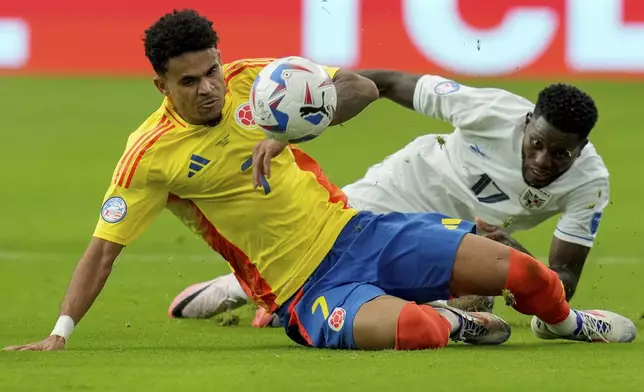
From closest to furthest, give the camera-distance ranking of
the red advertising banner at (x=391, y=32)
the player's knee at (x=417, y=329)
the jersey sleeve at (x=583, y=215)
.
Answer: the player's knee at (x=417, y=329) < the jersey sleeve at (x=583, y=215) < the red advertising banner at (x=391, y=32)

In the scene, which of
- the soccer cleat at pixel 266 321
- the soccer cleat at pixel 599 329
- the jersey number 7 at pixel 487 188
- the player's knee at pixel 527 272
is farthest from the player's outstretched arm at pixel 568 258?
the soccer cleat at pixel 266 321

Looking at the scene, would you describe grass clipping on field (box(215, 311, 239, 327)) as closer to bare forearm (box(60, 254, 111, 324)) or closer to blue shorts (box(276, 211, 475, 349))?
blue shorts (box(276, 211, 475, 349))

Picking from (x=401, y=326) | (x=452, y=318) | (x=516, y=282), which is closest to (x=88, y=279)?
(x=401, y=326)

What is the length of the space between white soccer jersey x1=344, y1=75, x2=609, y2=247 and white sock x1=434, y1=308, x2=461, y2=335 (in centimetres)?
148

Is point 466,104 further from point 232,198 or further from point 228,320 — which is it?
point 232,198

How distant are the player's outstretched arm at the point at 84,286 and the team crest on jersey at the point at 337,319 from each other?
3.63 ft

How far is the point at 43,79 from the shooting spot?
22234 millimetres

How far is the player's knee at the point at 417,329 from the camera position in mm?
7281

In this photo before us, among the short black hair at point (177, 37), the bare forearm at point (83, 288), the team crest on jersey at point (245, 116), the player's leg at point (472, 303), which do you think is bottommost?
the player's leg at point (472, 303)

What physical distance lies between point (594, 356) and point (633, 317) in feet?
6.70

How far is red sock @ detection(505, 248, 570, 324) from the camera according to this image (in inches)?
296

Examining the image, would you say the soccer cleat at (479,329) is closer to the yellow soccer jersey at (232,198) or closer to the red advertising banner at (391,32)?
the yellow soccer jersey at (232,198)

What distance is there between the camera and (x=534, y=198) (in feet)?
29.8

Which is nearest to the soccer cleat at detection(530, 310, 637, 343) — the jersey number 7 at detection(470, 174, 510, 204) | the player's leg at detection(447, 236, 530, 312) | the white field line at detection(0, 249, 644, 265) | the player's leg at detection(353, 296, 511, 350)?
the player's leg at detection(353, 296, 511, 350)
